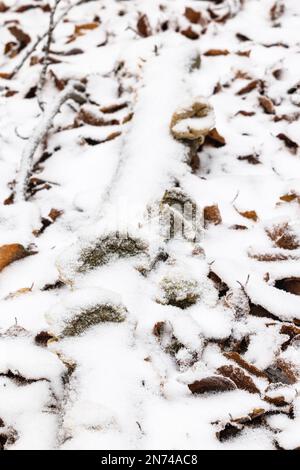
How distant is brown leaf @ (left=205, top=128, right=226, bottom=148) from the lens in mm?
1633

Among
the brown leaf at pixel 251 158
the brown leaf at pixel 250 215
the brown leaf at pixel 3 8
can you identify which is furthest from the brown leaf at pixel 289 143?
the brown leaf at pixel 3 8

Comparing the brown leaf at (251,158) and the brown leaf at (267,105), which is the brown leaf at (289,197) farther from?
the brown leaf at (267,105)

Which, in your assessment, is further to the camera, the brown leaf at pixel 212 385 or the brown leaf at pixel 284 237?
the brown leaf at pixel 284 237

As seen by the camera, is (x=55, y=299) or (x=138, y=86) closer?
(x=55, y=299)

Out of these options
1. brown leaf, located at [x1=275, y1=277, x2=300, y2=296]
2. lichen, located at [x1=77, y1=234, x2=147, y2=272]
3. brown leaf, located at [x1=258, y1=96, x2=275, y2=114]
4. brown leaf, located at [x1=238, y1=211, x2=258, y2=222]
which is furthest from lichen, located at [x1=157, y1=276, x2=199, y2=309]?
brown leaf, located at [x1=258, y1=96, x2=275, y2=114]

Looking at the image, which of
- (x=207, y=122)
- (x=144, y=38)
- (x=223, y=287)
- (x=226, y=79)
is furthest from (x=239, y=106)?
(x=223, y=287)

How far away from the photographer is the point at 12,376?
1000 millimetres

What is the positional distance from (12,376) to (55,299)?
0.23 meters

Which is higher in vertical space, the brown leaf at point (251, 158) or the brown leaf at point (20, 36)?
the brown leaf at point (20, 36)

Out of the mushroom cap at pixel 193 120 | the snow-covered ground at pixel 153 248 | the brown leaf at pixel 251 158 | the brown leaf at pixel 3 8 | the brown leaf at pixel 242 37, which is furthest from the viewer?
the brown leaf at pixel 3 8

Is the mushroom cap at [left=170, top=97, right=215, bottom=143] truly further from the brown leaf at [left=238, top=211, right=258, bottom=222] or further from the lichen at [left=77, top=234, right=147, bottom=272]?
the lichen at [left=77, top=234, right=147, bottom=272]

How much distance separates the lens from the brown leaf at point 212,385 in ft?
3.12

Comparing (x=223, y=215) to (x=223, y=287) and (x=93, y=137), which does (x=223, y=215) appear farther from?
(x=93, y=137)
